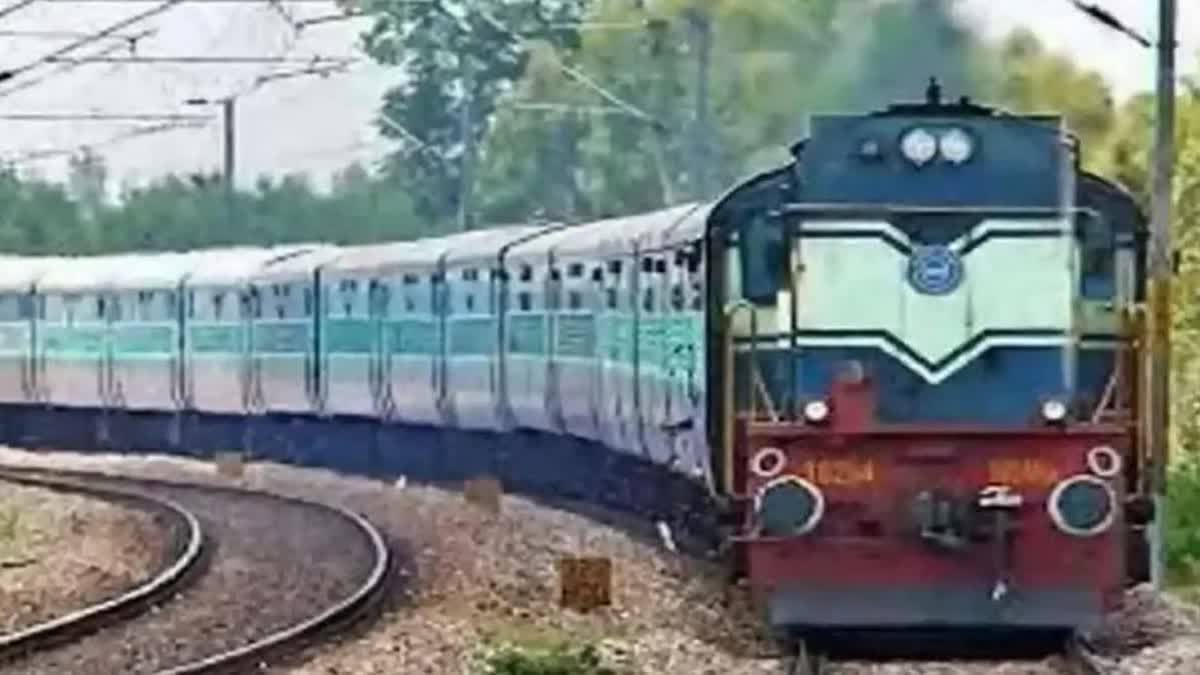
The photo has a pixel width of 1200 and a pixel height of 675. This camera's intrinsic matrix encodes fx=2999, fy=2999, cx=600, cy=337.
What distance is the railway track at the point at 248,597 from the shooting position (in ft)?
50.1

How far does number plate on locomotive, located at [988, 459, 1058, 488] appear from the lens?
1370 cm

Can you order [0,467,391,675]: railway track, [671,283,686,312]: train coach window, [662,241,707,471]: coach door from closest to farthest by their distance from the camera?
[0,467,391,675]: railway track → [662,241,707,471]: coach door → [671,283,686,312]: train coach window

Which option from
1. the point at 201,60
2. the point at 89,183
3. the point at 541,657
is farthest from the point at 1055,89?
the point at 89,183

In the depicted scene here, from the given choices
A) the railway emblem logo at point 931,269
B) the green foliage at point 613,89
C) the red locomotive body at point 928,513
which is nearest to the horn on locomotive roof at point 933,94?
the railway emblem logo at point 931,269

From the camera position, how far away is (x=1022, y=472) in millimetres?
13742

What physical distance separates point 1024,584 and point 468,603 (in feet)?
14.9

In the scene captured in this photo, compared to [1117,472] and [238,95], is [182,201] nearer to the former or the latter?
[238,95]

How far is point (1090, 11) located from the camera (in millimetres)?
18828

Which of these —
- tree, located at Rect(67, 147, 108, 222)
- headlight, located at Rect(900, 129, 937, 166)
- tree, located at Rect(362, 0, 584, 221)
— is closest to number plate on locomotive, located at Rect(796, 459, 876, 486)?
headlight, located at Rect(900, 129, 937, 166)

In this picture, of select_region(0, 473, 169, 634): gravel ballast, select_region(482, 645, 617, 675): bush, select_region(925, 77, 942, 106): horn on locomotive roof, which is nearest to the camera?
select_region(482, 645, 617, 675): bush

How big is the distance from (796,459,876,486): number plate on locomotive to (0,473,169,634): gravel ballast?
522cm

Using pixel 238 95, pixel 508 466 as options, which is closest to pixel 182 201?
pixel 238 95

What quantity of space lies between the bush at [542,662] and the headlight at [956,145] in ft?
9.55

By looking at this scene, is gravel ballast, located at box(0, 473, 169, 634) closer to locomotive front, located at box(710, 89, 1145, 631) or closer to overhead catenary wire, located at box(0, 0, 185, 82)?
overhead catenary wire, located at box(0, 0, 185, 82)
